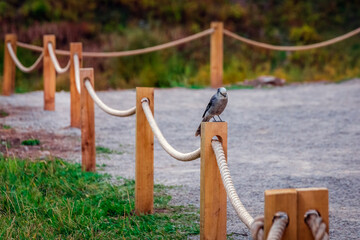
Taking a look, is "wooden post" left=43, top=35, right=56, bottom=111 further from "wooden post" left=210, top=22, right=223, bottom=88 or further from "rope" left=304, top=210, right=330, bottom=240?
"rope" left=304, top=210, right=330, bottom=240

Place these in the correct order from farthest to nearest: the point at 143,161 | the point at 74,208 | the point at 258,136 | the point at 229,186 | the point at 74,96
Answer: the point at 74,96 → the point at 258,136 → the point at 143,161 → the point at 74,208 → the point at 229,186

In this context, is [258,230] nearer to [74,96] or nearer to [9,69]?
[74,96]

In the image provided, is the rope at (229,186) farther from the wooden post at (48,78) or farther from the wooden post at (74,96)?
the wooden post at (48,78)

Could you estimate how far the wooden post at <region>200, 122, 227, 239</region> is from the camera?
10.0ft

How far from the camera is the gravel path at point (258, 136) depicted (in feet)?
15.5

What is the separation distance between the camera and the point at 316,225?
7.04 ft

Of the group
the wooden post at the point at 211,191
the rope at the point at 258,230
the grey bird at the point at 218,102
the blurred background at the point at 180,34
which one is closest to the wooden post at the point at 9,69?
the blurred background at the point at 180,34

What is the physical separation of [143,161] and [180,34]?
12.4m

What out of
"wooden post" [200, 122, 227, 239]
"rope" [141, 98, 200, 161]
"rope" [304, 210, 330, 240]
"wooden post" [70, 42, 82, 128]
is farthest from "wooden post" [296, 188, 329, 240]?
"wooden post" [70, 42, 82, 128]

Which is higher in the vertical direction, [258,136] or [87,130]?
[87,130]

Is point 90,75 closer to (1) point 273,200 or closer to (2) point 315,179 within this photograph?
(2) point 315,179

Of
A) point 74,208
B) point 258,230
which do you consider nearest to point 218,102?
point 74,208

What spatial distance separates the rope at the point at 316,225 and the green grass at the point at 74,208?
150 cm

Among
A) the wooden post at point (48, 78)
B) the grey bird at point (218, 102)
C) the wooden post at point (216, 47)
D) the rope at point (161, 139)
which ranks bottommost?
the rope at point (161, 139)
